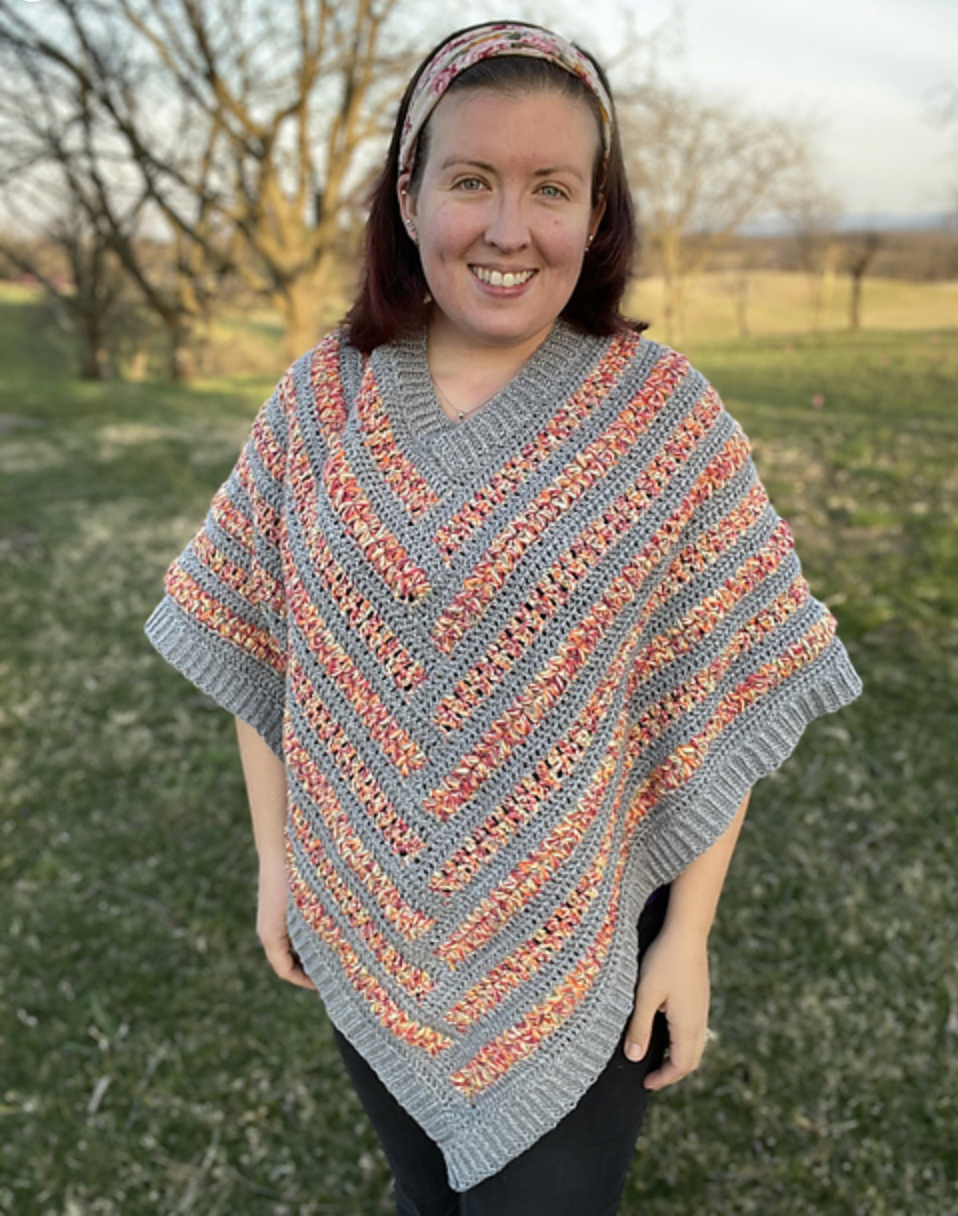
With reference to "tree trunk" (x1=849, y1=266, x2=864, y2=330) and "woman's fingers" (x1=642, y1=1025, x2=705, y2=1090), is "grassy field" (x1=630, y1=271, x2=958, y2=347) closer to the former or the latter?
"tree trunk" (x1=849, y1=266, x2=864, y2=330)

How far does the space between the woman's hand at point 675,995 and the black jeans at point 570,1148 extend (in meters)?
0.05

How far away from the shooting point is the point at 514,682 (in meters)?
1.61

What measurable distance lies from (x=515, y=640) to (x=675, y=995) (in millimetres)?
733

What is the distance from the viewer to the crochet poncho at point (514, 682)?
1.61 meters

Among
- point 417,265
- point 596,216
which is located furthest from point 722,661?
point 417,265

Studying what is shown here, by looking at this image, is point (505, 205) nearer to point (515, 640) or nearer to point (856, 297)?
point (515, 640)

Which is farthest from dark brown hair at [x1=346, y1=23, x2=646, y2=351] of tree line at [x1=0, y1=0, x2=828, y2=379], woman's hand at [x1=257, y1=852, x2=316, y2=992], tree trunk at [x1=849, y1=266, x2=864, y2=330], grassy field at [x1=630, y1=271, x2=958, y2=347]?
tree trunk at [x1=849, y1=266, x2=864, y2=330]

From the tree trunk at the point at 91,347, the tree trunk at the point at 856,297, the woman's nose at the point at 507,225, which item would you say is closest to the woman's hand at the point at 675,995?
the woman's nose at the point at 507,225

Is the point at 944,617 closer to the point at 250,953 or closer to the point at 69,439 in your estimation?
the point at 250,953

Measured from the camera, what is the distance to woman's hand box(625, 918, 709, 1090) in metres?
1.74

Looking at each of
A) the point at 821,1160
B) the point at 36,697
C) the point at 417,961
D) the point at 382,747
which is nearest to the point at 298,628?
the point at 382,747

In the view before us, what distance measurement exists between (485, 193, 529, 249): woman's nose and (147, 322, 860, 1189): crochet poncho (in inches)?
9.6

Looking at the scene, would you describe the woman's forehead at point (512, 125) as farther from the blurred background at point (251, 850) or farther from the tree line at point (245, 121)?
the tree line at point (245, 121)

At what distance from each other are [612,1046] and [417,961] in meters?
0.38
